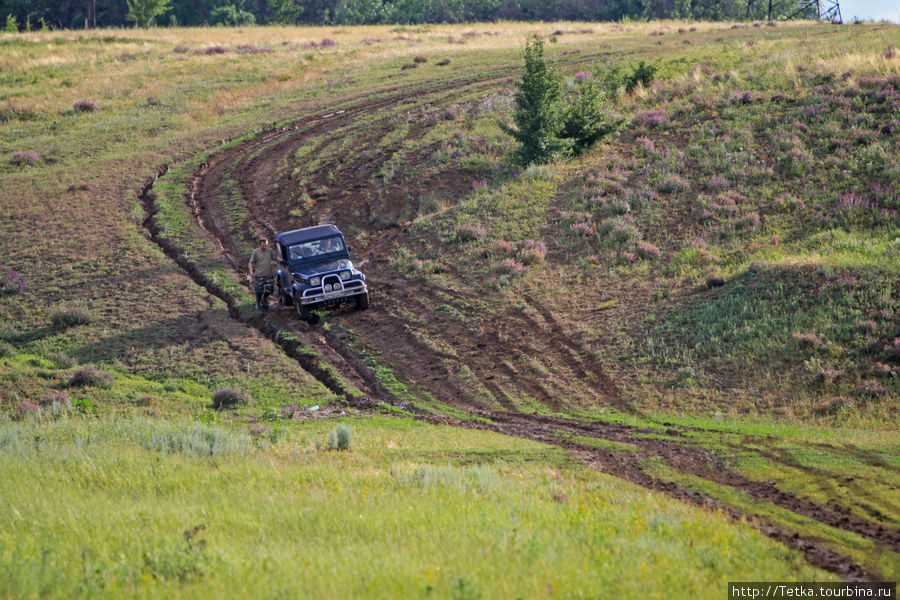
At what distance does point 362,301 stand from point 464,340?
11.9 feet

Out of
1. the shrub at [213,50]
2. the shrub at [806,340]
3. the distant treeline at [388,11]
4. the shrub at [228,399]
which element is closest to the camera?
the shrub at [228,399]

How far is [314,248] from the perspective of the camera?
22.0m

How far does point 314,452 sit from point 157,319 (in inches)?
428

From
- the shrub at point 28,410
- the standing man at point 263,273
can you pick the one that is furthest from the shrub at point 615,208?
the shrub at point 28,410

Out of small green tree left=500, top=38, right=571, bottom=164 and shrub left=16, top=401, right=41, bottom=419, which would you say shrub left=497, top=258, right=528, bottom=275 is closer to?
small green tree left=500, top=38, right=571, bottom=164

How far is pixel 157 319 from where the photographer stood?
854 inches

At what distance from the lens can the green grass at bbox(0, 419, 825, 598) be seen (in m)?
7.51

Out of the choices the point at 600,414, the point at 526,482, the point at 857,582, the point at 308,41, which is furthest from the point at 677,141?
the point at 308,41

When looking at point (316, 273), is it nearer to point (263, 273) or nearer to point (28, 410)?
point (263, 273)

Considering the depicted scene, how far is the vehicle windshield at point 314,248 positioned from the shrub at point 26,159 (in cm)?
2083

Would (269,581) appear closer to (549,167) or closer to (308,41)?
(549,167)

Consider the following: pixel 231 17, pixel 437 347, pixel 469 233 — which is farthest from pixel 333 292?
pixel 231 17

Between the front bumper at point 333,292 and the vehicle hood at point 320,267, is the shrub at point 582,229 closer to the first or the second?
the front bumper at point 333,292

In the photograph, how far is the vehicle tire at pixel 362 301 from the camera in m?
21.8
